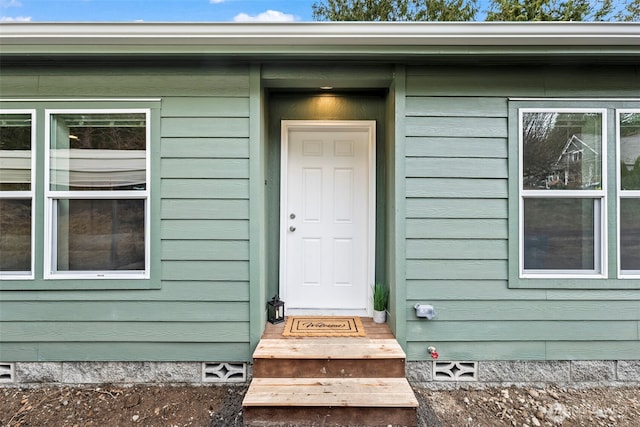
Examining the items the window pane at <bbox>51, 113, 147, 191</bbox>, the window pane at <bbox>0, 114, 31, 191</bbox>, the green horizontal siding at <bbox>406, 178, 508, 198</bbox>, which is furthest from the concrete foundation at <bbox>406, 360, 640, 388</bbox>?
the window pane at <bbox>0, 114, 31, 191</bbox>

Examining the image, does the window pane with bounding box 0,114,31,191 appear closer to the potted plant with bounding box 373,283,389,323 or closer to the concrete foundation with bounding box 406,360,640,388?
the potted plant with bounding box 373,283,389,323

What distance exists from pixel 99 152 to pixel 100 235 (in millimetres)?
640

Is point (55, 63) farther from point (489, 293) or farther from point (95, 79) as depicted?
point (489, 293)

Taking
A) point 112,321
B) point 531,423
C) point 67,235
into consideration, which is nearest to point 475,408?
point 531,423

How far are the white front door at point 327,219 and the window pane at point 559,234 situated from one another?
1.30 metres

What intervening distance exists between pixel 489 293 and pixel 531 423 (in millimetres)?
854

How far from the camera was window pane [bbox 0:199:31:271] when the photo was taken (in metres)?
2.47

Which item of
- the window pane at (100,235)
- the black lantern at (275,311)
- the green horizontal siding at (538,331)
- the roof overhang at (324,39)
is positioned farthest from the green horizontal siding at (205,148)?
the green horizontal siding at (538,331)

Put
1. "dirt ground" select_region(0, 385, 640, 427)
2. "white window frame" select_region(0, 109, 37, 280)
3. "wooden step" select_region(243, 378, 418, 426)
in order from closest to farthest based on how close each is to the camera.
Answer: "wooden step" select_region(243, 378, 418, 426), "dirt ground" select_region(0, 385, 640, 427), "white window frame" select_region(0, 109, 37, 280)

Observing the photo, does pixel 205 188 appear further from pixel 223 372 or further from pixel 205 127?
pixel 223 372

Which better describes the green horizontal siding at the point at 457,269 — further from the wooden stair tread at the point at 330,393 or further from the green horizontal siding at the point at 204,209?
the green horizontal siding at the point at 204,209

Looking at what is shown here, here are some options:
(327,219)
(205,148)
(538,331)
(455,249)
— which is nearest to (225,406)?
(327,219)

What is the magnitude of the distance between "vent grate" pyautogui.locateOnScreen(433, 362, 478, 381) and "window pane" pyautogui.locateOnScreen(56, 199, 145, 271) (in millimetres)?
2413

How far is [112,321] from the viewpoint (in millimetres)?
2475
